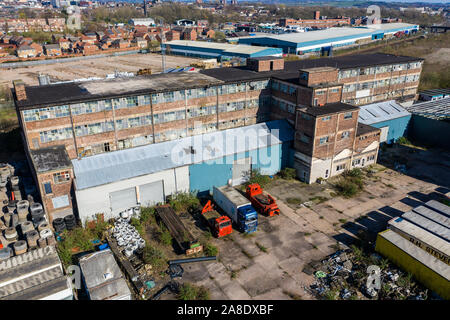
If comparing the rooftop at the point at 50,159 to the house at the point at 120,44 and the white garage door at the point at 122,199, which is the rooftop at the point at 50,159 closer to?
the white garage door at the point at 122,199

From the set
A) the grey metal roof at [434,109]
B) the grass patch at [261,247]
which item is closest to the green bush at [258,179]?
the grass patch at [261,247]

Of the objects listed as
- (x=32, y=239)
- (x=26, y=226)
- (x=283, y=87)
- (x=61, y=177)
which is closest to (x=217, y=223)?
(x=61, y=177)

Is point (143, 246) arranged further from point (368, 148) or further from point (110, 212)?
point (368, 148)

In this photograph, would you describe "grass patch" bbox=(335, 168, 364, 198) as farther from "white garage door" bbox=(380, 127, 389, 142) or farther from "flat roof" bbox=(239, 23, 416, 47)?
"flat roof" bbox=(239, 23, 416, 47)

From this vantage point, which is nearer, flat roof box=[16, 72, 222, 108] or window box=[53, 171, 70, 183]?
window box=[53, 171, 70, 183]

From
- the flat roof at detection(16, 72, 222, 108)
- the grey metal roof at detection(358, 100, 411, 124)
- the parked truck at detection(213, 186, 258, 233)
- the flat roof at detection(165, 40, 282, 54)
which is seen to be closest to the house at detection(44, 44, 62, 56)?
the flat roof at detection(165, 40, 282, 54)

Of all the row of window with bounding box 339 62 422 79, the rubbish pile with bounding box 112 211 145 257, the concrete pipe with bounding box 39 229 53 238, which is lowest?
the rubbish pile with bounding box 112 211 145 257

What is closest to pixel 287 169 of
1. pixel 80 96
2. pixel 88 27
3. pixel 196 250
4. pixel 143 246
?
pixel 196 250
